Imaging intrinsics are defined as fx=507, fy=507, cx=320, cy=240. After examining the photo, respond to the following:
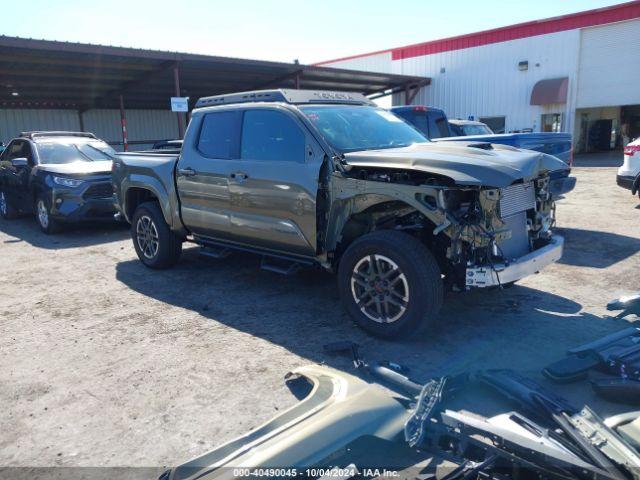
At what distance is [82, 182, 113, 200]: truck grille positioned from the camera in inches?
345

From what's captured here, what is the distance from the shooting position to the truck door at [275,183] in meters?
4.50

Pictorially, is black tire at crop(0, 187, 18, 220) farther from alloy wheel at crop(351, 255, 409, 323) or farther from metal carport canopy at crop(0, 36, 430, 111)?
alloy wheel at crop(351, 255, 409, 323)

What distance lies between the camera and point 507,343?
4027 millimetres

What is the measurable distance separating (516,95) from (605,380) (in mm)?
25942

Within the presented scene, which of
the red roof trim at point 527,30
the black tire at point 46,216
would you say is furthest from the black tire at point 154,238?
the red roof trim at point 527,30

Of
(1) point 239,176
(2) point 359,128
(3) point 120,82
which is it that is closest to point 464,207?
(2) point 359,128

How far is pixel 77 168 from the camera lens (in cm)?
902

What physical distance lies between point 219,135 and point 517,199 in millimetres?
3062

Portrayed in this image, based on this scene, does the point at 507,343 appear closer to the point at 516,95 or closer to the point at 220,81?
the point at 220,81

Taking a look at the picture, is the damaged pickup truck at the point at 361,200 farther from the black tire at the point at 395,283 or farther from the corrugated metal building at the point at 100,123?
the corrugated metal building at the point at 100,123

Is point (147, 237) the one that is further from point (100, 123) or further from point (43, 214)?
point (100, 123)

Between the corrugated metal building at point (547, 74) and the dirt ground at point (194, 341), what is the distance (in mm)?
18990

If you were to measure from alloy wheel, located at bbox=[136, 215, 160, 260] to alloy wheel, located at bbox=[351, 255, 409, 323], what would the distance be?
3.17 metres

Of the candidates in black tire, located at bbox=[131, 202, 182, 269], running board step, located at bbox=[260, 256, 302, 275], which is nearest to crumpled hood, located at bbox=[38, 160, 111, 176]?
black tire, located at bbox=[131, 202, 182, 269]
